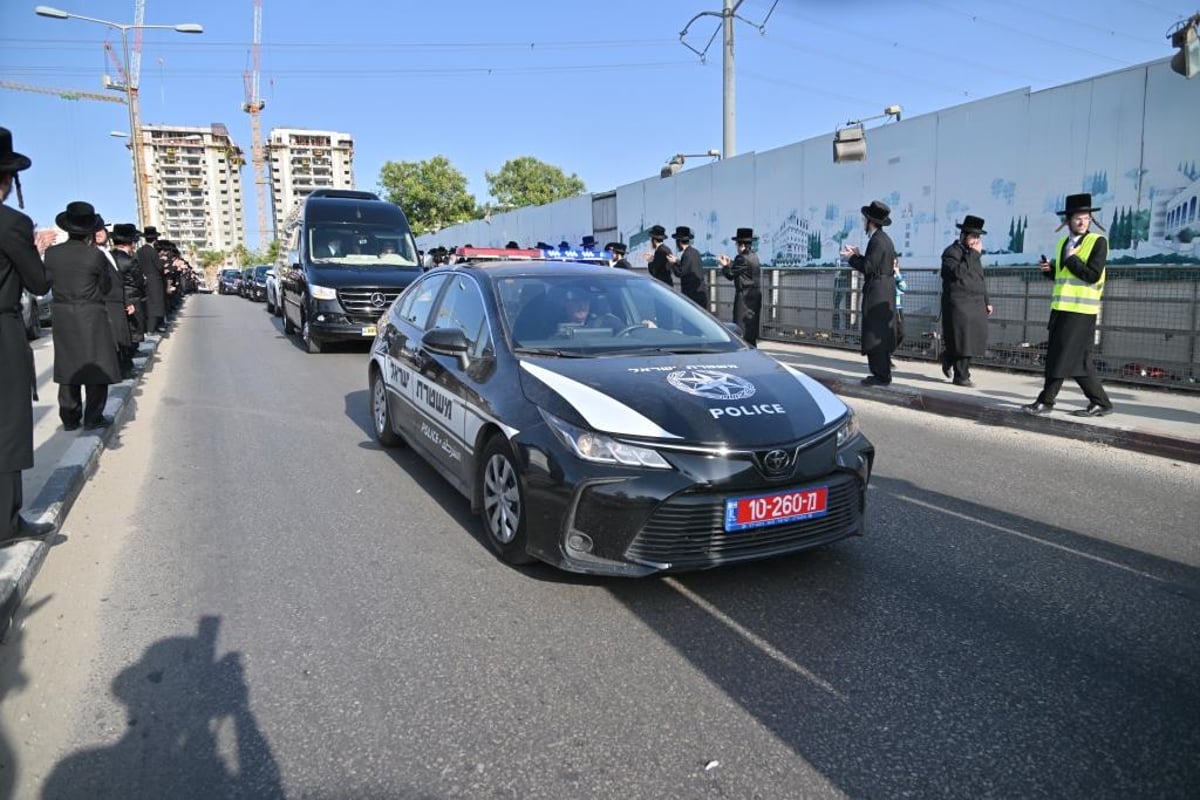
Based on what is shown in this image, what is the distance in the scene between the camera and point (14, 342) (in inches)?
158

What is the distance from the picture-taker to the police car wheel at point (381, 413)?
21.4 feet

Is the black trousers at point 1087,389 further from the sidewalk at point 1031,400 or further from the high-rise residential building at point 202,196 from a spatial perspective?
the high-rise residential building at point 202,196

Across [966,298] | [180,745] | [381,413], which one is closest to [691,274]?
[966,298]

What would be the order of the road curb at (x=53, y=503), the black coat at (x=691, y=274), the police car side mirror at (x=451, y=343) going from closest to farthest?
the road curb at (x=53, y=503) → the police car side mirror at (x=451, y=343) → the black coat at (x=691, y=274)

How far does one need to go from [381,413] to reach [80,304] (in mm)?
2535

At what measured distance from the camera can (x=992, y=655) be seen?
3.18 m

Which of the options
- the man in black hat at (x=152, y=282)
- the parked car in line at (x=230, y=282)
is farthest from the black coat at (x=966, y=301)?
the parked car in line at (x=230, y=282)

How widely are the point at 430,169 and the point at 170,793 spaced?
234ft

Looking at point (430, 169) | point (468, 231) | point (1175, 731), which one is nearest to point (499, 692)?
point (1175, 731)

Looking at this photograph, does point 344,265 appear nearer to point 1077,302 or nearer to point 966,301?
point 966,301

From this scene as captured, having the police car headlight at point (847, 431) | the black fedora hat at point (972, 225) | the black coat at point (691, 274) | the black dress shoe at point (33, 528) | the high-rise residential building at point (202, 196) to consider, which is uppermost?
the high-rise residential building at point (202, 196)

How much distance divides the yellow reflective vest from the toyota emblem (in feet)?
16.8

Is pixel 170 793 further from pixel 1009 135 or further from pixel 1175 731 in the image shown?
pixel 1009 135

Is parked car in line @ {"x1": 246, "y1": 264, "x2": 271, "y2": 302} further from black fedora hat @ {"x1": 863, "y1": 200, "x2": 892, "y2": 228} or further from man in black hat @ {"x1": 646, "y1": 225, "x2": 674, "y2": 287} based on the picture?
black fedora hat @ {"x1": 863, "y1": 200, "x2": 892, "y2": 228}
